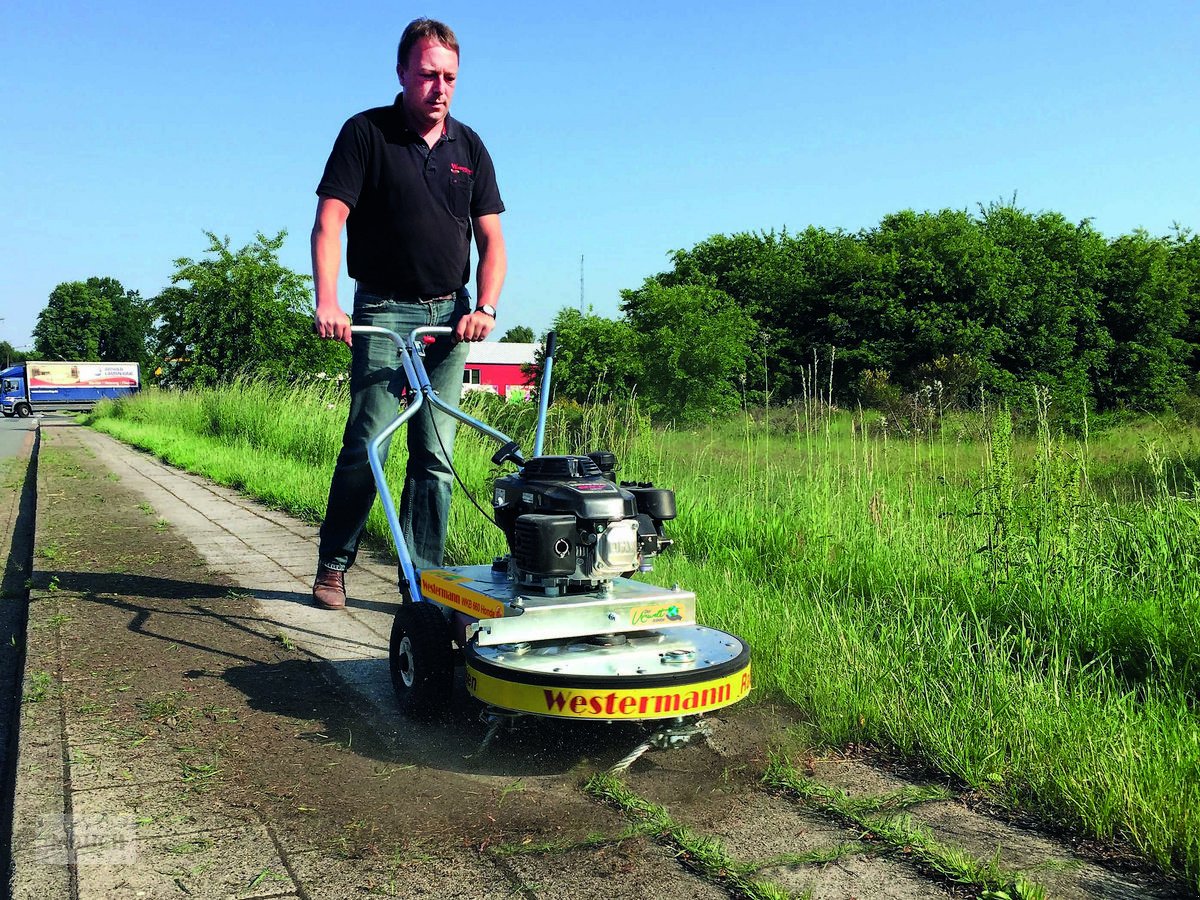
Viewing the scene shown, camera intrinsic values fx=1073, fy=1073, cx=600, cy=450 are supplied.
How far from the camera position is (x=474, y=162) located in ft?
15.0

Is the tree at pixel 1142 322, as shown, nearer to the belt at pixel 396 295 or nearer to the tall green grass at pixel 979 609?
the tall green grass at pixel 979 609

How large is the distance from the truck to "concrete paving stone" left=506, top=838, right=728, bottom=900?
2128 inches

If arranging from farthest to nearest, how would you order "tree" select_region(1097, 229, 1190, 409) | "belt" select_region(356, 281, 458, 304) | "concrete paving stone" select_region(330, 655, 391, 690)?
"tree" select_region(1097, 229, 1190, 409), "belt" select_region(356, 281, 458, 304), "concrete paving stone" select_region(330, 655, 391, 690)

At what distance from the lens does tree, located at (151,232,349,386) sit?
24.2m

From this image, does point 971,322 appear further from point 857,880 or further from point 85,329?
point 85,329

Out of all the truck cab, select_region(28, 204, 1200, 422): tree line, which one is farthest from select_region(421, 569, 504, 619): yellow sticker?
the truck cab

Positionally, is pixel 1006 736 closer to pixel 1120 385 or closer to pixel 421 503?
pixel 421 503

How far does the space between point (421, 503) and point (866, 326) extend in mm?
34010

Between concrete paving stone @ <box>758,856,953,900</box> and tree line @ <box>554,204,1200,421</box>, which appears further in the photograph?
tree line @ <box>554,204,1200,421</box>

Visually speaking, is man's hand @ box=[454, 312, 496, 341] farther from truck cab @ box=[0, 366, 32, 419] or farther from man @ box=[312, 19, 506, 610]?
truck cab @ box=[0, 366, 32, 419]

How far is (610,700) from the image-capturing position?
2.64 m

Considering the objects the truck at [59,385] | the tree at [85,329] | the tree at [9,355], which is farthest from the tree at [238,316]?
the tree at [9,355]

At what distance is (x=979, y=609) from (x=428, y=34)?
3.08 meters

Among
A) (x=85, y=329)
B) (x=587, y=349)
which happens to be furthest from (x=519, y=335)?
(x=587, y=349)
